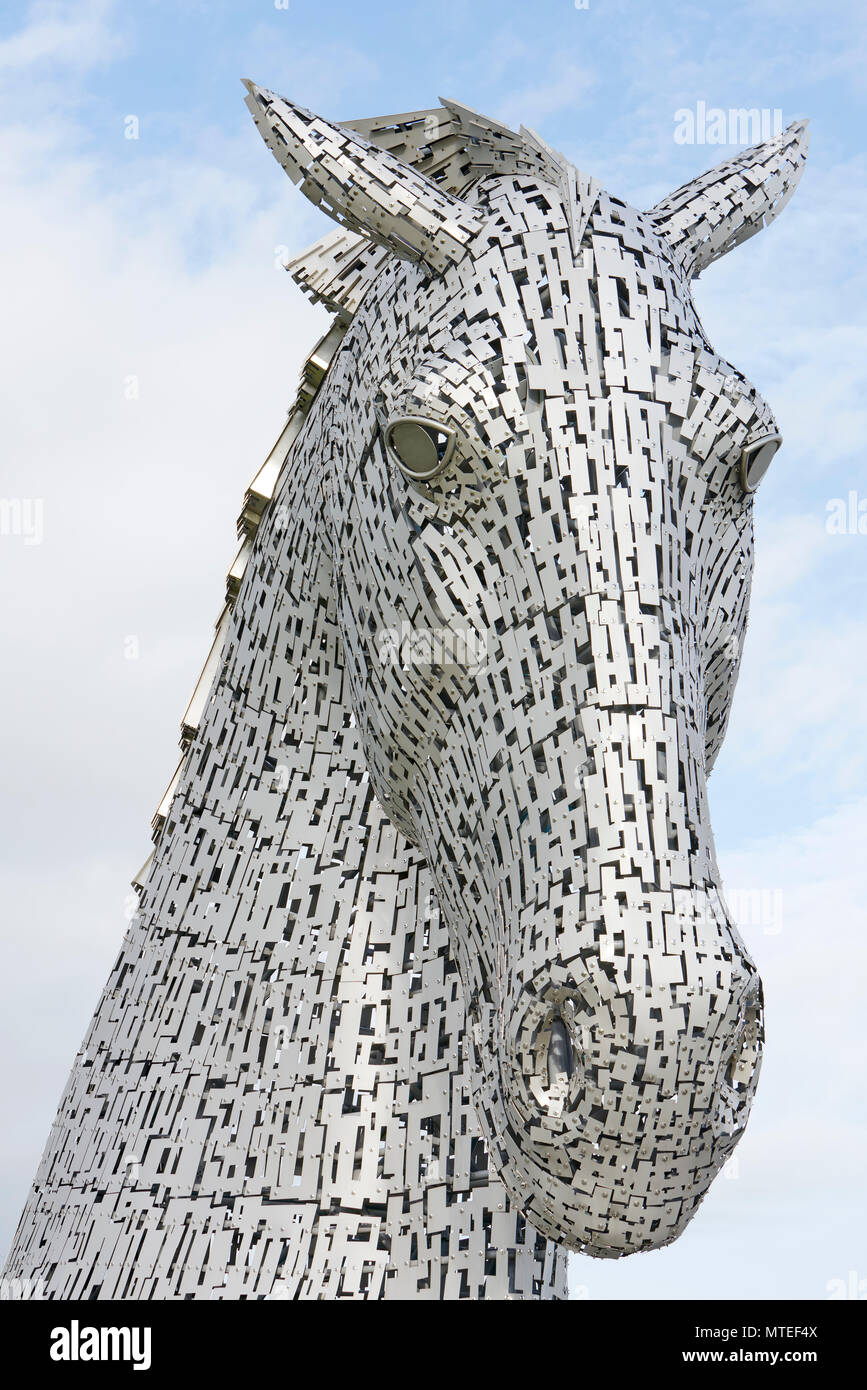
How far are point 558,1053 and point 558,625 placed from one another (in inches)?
29.3

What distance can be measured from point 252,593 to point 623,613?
1.37 metres

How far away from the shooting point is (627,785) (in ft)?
8.33

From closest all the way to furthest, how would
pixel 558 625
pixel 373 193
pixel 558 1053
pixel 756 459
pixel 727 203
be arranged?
pixel 558 1053
pixel 558 625
pixel 756 459
pixel 373 193
pixel 727 203

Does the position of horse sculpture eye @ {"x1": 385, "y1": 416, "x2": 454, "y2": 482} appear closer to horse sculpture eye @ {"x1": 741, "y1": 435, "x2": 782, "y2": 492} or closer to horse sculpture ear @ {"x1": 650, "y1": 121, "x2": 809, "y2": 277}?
horse sculpture eye @ {"x1": 741, "y1": 435, "x2": 782, "y2": 492}

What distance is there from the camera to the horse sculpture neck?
10.5 feet

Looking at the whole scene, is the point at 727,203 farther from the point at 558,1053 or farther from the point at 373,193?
the point at 558,1053

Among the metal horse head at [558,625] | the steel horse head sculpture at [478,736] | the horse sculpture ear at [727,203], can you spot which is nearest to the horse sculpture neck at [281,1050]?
the steel horse head sculpture at [478,736]

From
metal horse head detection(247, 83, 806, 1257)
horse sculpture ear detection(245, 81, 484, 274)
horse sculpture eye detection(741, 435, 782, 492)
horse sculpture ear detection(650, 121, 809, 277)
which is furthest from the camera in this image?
horse sculpture ear detection(650, 121, 809, 277)

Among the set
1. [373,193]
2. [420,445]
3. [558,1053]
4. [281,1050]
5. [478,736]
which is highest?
[373,193]

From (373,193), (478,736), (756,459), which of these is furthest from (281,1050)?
(373,193)

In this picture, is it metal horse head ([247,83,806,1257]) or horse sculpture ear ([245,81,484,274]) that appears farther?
horse sculpture ear ([245,81,484,274])

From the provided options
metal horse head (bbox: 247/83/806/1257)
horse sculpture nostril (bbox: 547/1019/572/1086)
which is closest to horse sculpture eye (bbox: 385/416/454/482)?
metal horse head (bbox: 247/83/806/1257)

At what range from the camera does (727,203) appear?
356cm
